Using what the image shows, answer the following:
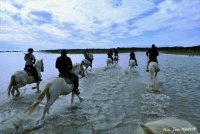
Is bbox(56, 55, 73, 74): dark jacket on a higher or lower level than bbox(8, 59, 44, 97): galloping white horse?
higher

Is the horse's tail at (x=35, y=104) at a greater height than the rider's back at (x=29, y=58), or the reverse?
the rider's back at (x=29, y=58)

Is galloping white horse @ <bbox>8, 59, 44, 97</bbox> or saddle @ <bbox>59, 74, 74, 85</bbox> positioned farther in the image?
galloping white horse @ <bbox>8, 59, 44, 97</bbox>

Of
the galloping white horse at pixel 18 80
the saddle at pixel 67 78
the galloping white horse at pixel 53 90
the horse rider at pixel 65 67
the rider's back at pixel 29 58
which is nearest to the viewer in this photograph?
the galloping white horse at pixel 53 90

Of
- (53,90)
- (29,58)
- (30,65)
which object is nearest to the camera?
(53,90)

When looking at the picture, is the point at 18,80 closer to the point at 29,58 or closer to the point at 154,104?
the point at 29,58

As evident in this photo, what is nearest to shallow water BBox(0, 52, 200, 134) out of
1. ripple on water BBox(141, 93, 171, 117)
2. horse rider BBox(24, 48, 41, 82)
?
ripple on water BBox(141, 93, 171, 117)

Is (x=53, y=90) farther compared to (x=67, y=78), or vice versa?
(x=67, y=78)

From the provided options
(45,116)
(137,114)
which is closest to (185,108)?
(137,114)

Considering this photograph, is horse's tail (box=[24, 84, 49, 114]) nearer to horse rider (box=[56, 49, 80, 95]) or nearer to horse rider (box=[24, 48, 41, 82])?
horse rider (box=[56, 49, 80, 95])

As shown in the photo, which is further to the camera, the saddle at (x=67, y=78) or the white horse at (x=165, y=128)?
the saddle at (x=67, y=78)

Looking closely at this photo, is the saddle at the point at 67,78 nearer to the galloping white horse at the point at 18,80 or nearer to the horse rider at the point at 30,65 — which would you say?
the galloping white horse at the point at 18,80

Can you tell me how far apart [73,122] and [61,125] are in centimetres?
45

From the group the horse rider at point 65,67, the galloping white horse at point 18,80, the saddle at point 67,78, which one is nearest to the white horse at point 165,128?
the saddle at point 67,78

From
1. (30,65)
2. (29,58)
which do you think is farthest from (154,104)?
(29,58)
